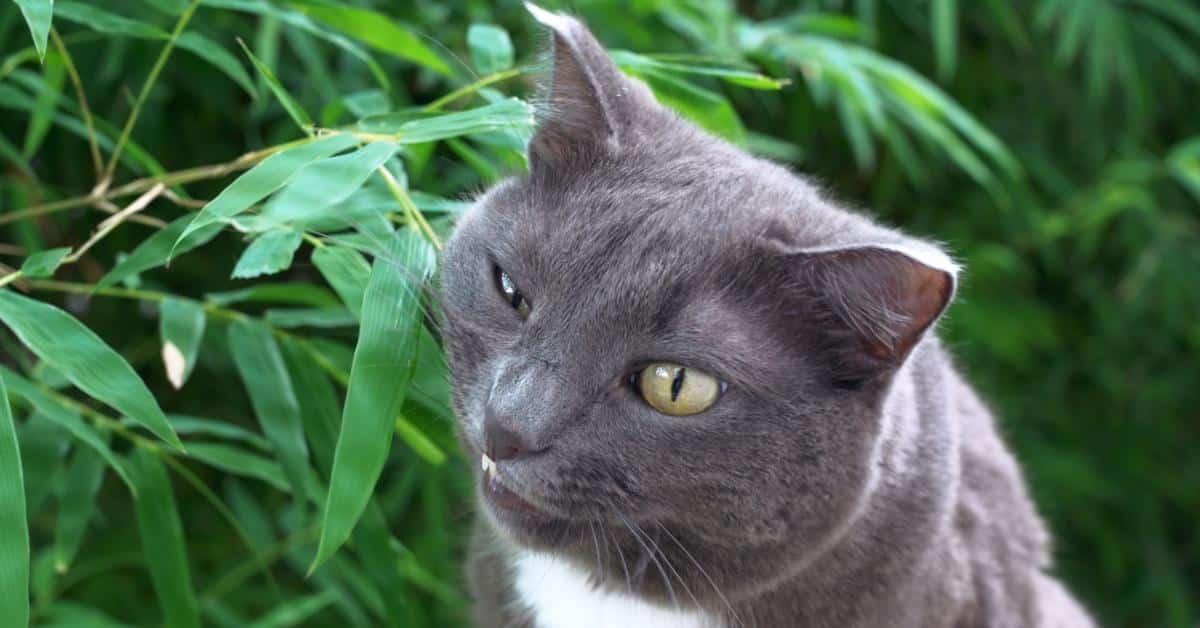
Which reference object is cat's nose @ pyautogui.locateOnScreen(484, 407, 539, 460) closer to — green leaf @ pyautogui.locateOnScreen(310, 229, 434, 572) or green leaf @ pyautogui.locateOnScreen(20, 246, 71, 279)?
green leaf @ pyautogui.locateOnScreen(310, 229, 434, 572)

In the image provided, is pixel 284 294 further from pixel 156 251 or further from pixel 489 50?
pixel 489 50

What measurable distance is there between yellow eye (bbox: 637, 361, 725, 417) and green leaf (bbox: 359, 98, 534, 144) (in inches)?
10.7

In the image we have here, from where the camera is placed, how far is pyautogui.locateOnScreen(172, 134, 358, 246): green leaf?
3.34ft

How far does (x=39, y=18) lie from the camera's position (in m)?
1.08

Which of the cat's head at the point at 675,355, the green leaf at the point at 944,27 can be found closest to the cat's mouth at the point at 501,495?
the cat's head at the point at 675,355

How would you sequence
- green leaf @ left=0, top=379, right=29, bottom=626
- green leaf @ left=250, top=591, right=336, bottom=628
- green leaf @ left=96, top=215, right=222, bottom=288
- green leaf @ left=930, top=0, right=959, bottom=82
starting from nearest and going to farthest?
green leaf @ left=0, top=379, right=29, bottom=626 → green leaf @ left=96, top=215, right=222, bottom=288 → green leaf @ left=250, top=591, right=336, bottom=628 → green leaf @ left=930, top=0, right=959, bottom=82

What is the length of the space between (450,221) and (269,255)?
284 mm

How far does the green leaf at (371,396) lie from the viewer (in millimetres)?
1049

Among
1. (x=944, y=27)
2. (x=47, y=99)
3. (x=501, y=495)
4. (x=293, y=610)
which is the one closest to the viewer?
(x=501, y=495)

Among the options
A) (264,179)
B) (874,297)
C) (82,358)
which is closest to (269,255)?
(264,179)

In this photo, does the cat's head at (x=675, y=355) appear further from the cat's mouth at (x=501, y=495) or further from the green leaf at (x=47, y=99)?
the green leaf at (x=47, y=99)

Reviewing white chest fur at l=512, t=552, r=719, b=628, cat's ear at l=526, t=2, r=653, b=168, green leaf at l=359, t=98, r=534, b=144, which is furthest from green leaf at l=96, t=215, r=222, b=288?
white chest fur at l=512, t=552, r=719, b=628

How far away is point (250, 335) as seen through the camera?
1.31 metres

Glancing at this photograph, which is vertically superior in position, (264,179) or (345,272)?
(264,179)
